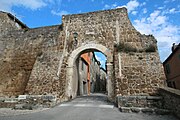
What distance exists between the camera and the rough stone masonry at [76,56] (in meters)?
6.73

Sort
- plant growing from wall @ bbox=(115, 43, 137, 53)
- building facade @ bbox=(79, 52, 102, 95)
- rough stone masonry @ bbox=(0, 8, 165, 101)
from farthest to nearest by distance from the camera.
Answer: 1. building facade @ bbox=(79, 52, 102, 95)
2. plant growing from wall @ bbox=(115, 43, 137, 53)
3. rough stone masonry @ bbox=(0, 8, 165, 101)

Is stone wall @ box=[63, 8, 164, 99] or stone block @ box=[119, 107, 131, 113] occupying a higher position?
stone wall @ box=[63, 8, 164, 99]

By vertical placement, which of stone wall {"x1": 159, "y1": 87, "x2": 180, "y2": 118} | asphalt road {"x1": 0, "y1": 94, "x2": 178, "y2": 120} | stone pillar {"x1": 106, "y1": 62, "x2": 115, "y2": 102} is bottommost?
asphalt road {"x1": 0, "y1": 94, "x2": 178, "y2": 120}

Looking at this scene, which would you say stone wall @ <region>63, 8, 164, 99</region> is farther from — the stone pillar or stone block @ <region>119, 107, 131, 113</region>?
stone block @ <region>119, 107, 131, 113</region>

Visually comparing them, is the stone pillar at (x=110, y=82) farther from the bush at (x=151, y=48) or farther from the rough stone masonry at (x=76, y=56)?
the bush at (x=151, y=48)

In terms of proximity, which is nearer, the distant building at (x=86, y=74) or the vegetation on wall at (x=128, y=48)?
the vegetation on wall at (x=128, y=48)

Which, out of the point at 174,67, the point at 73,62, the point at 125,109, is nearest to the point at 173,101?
the point at 125,109

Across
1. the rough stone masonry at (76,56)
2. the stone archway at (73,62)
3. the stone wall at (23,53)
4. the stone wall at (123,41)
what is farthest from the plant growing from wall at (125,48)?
the stone wall at (23,53)

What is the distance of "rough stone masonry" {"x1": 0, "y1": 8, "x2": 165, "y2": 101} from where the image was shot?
6.73m

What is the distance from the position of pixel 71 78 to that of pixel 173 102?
206 inches

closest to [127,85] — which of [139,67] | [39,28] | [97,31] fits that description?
[139,67]

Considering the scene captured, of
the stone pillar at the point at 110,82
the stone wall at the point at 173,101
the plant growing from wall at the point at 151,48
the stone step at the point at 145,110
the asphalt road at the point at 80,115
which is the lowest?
the asphalt road at the point at 80,115

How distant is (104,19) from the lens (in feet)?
28.3

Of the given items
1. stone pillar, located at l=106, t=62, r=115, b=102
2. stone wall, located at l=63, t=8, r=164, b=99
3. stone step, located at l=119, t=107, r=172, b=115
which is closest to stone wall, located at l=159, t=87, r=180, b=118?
stone step, located at l=119, t=107, r=172, b=115
